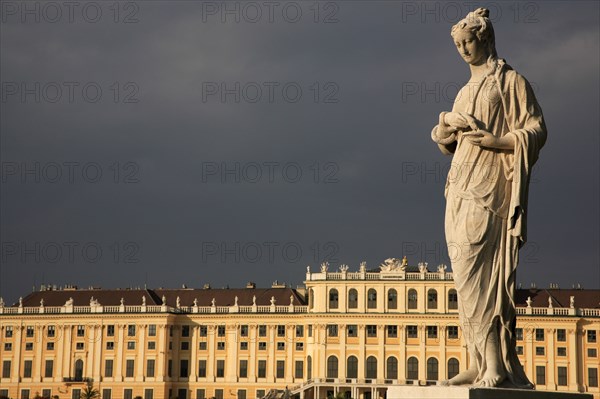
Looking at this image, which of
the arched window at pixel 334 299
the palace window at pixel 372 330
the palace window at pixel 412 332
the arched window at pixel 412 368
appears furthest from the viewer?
the arched window at pixel 334 299

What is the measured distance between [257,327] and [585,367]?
2956 centimetres

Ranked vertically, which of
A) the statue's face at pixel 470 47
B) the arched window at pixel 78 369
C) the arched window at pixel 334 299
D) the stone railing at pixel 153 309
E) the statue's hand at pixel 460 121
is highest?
the statue's face at pixel 470 47

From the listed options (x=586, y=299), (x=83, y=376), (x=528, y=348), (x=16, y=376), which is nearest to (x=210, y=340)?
(x=83, y=376)

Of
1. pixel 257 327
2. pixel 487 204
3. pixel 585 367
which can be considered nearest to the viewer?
pixel 487 204

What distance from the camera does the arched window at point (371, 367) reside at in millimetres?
89688

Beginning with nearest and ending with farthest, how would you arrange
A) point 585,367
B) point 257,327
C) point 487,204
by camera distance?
point 487,204, point 585,367, point 257,327

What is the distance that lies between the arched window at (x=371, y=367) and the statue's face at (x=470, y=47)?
80789mm

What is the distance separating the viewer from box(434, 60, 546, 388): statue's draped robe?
33.4 ft

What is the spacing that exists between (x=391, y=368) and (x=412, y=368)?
1863 mm

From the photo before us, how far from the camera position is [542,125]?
10555 mm

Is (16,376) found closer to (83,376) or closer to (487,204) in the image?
(83,376)

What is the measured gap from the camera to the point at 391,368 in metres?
90.1

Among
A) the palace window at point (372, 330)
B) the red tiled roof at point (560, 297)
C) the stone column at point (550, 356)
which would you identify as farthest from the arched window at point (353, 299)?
the stone column at point (550, 356)

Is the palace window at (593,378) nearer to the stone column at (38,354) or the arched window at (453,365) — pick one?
the arched window at (453,365)
